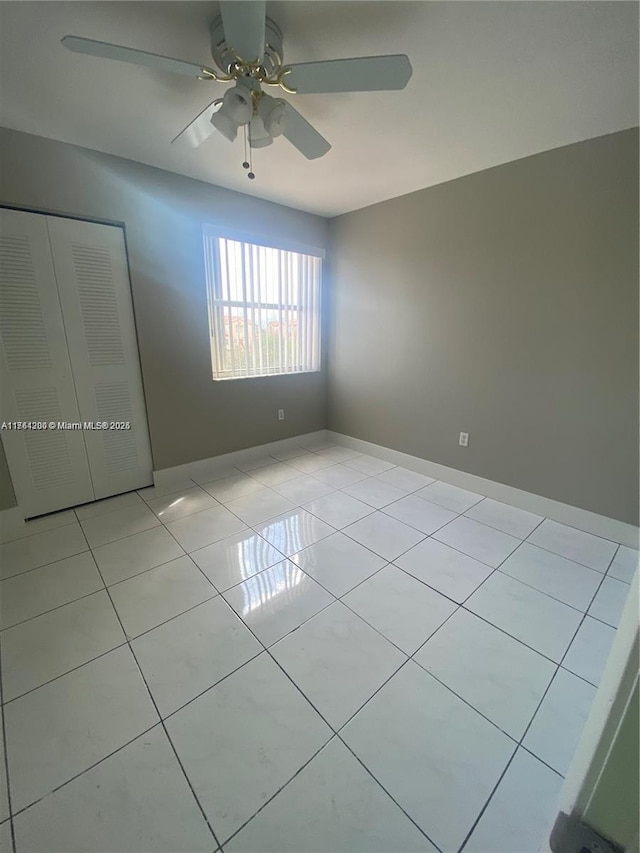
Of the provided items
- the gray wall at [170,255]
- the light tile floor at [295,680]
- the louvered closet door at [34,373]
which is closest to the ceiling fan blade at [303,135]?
the gray wall at [170,255]

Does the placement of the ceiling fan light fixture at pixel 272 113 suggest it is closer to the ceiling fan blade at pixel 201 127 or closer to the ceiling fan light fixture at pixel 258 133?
the ceiling fan light fixture at pixel 258 133

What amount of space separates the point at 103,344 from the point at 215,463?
1348mm

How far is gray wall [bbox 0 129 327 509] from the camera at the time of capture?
6.70ft

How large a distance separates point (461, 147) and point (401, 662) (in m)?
2.83

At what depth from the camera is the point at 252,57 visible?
118cm

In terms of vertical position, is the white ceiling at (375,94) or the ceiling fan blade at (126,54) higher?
the white ceiling at (375,94)

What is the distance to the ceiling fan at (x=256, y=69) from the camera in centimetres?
106

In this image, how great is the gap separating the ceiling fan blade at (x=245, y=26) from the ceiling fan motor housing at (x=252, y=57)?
33mm

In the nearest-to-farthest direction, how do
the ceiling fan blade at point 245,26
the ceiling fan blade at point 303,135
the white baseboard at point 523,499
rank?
the ceiling fan blade at point 245,26
the ceiling fan blade at point 303,135
the white baseboard at point 523,499

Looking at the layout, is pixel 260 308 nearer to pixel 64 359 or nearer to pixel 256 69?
pixel 64 359

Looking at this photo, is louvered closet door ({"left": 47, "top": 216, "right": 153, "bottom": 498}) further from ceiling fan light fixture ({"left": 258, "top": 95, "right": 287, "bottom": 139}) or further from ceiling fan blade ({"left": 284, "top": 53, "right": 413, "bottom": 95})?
ceiling fan blade ({"left": 284, "top": 53, "right": 413, "bottom": 95})

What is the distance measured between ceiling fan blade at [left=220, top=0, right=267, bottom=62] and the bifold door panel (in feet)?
5.47

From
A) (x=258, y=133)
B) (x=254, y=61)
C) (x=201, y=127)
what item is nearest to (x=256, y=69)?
(x=254, y=61)

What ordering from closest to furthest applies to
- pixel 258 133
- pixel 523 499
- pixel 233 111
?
pixel 233 111 < pixel 258 133 < pixel 523 499
